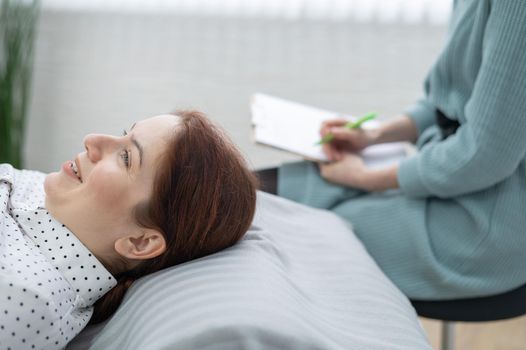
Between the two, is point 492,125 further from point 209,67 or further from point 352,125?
point 209,67

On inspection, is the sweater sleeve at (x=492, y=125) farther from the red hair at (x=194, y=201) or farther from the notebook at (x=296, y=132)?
the red hair at (x=194, y=201)

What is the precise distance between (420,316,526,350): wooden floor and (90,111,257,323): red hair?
1.40 metres

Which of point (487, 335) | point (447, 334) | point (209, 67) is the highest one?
point (209, 67)

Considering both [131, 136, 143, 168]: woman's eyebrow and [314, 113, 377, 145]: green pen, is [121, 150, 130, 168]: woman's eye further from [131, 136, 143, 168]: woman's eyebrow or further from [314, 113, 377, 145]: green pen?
[314, 113, 377, 145]: green pen

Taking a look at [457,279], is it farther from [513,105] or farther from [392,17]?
[392,17]

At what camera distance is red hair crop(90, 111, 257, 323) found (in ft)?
3.01

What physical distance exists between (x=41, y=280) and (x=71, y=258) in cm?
9

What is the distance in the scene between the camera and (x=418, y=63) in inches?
92.1

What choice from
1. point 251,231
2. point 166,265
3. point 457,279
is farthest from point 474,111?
point 166,265

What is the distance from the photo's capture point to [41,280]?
0.83 metres

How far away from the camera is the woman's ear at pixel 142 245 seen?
937 millimetres

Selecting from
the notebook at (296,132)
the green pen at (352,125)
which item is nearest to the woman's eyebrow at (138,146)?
the notebook at (296,132)

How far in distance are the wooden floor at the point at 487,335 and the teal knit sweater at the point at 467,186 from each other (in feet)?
2.97

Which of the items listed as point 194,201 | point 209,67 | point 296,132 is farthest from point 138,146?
point 209,67
